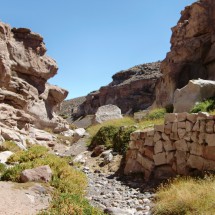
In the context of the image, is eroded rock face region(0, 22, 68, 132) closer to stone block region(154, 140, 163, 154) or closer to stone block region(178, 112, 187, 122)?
stone block region(154, 140, 163, 154)

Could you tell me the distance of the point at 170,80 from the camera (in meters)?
22.7

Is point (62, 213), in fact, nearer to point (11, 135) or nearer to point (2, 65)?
point (11, 135)

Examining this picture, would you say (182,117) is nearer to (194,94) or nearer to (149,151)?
(149,151)

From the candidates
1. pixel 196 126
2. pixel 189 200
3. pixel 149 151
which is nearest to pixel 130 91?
pixel 149 151

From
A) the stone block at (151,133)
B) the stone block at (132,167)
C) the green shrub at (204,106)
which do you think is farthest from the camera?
the green shrub at (204,106)

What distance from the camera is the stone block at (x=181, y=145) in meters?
9.68

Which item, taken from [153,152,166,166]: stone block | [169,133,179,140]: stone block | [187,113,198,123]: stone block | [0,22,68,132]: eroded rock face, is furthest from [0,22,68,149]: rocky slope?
[187,113,198,123]: stone block

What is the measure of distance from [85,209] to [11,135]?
35.3 ft

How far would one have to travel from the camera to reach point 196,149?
926 centimetres

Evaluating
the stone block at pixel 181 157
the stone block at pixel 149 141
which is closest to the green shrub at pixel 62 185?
the stone block at pixel 149 141

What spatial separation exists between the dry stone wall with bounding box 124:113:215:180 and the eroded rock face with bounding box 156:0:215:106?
34.6 feet

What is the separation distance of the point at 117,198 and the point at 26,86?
16885 mm

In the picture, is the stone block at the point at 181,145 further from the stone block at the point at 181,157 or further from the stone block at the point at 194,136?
the stone block at the point at 194,136

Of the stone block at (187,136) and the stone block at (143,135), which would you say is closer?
the stone block at (187,136)
